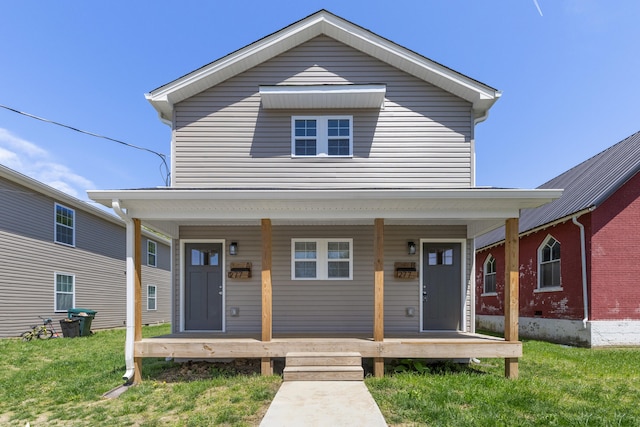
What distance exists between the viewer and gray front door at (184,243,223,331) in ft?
25.4

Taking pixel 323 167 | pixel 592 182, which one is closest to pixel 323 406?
Result: pixel 323 167

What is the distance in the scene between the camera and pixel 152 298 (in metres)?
18.6

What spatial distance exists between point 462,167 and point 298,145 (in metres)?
3.75

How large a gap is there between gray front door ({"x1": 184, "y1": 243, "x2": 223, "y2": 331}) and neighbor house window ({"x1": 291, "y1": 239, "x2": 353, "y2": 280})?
175cm

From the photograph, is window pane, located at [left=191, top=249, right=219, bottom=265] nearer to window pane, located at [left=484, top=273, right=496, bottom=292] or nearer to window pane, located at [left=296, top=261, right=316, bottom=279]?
window pane, located at [left=296, top=261, right=316, bottom=279]

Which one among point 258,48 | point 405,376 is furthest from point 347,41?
point 405,376

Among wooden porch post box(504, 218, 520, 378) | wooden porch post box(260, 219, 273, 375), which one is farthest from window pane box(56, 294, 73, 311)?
wooden porch post box(504, 218, 520, 378)

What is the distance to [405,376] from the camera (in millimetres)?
5973

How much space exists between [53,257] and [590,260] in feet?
55.7

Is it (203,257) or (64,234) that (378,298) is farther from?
(64,234)

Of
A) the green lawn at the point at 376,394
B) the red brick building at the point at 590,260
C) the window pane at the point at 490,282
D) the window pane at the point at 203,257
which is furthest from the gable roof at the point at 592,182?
the window pane at the point at 203,257

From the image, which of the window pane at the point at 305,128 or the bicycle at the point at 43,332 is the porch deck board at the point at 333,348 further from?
the bicycle at the point at 43,332

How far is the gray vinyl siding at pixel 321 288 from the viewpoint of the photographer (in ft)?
25.1

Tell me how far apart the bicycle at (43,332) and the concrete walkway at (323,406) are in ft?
33.1
